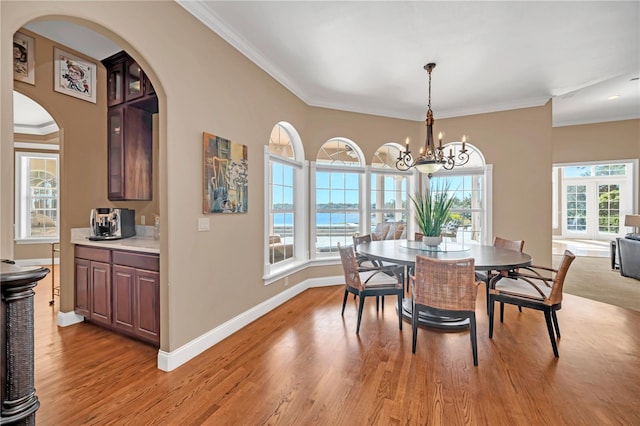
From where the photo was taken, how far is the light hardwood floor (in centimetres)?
181

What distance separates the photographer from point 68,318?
3074mm

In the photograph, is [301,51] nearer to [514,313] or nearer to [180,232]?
[180,232]

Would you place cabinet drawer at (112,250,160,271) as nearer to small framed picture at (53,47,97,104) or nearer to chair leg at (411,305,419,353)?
small framed picture at (53,47,97,104)

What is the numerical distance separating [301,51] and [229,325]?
3032mm

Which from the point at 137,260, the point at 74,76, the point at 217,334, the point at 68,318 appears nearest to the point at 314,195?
the point at 217,334

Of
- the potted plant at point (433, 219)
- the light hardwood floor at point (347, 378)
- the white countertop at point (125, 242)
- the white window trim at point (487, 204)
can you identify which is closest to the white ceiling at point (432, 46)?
the white window trim at point (487, 204)

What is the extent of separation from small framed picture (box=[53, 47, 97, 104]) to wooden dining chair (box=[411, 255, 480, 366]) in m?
3.90

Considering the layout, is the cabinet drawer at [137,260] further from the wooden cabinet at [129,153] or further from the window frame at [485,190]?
the window frame at [485,190]

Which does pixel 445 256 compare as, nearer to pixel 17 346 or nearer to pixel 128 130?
pixel 17 346

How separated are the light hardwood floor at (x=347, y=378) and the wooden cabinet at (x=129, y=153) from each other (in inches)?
59.0

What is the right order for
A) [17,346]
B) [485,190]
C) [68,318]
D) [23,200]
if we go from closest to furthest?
[17,346], [68,318], [485,190], [23,200]

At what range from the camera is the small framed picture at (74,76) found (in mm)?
2969

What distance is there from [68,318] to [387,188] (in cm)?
477

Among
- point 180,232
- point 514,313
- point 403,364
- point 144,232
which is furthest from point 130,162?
point 514,313
